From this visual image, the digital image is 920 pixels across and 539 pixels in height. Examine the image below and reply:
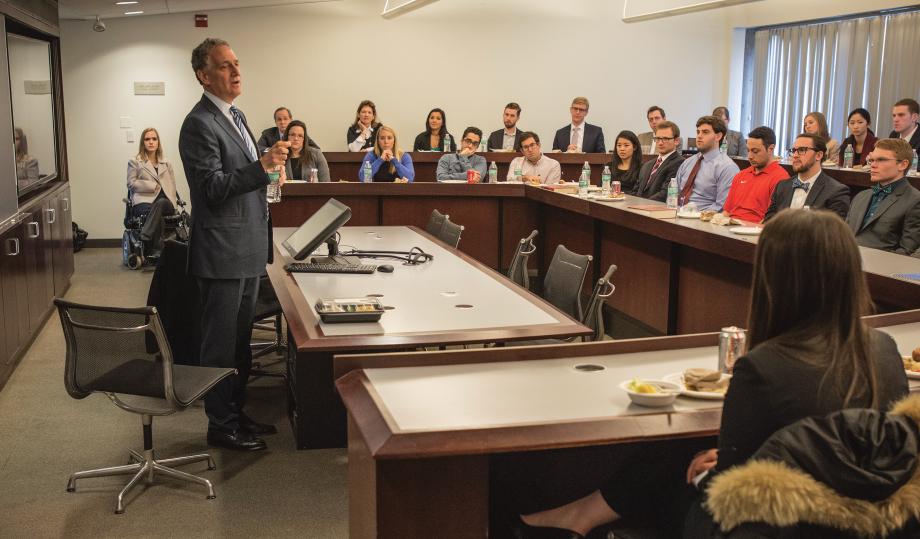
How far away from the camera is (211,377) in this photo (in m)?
3.51

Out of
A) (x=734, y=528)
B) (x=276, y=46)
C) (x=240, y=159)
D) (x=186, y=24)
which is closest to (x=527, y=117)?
(x=276, y=46)

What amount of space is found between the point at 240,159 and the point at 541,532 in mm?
2171

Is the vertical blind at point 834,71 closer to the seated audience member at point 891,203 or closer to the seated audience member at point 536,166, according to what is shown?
the seated audience member at point 536,166

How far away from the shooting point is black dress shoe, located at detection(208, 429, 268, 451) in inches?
159

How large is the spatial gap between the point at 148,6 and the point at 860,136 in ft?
23.0

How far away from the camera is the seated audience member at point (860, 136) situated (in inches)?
371

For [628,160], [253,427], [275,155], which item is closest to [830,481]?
[275,155]

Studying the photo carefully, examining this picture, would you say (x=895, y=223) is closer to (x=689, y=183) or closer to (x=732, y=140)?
(x=689, y=183)

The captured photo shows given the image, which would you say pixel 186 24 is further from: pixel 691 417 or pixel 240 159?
pixel 691 417

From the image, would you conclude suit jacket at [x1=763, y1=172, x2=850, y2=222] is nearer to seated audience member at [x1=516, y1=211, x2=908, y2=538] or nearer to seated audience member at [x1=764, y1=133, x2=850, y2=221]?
seated audience member at [x1=764, y1=133, x2=850, y2=221]

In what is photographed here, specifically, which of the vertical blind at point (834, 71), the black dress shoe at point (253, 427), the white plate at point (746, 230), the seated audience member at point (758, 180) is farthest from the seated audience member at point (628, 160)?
the black dress shoe at point (253, 427)

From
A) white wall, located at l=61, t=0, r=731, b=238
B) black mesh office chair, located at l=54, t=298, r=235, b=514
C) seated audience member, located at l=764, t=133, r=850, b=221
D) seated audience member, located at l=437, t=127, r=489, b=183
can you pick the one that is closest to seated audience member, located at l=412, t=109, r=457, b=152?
white wall, located at l=61, t=0, r=731, b=238

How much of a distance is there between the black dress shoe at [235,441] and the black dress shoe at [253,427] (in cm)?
8

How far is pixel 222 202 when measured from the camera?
3.74 m
